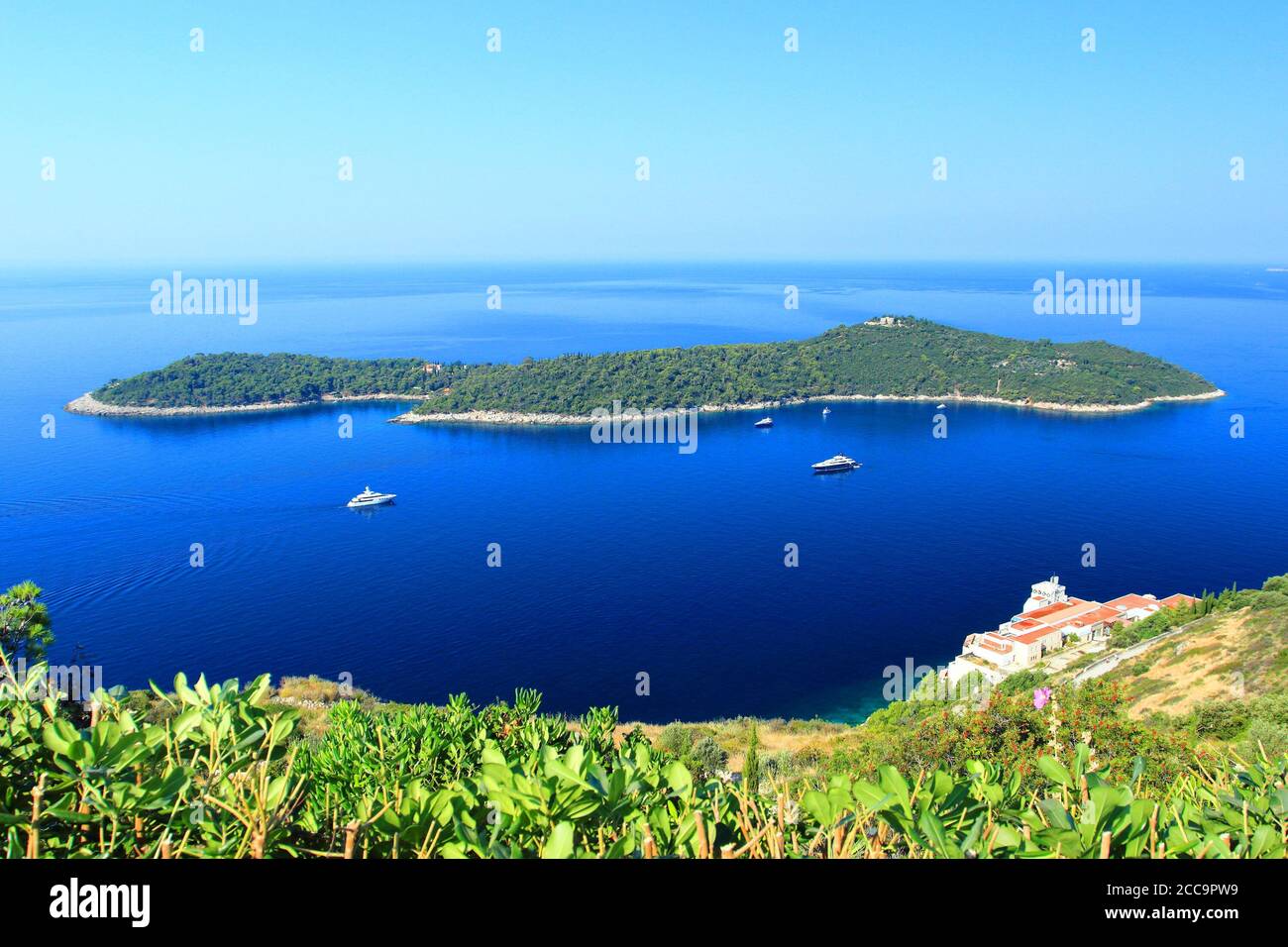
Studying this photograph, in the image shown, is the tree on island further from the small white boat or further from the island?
the island

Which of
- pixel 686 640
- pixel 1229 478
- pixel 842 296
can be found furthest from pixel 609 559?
pixel 842 296

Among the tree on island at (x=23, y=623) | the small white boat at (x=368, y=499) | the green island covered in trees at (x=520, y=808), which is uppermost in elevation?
the green island covered in trees at (x=520, y=808)

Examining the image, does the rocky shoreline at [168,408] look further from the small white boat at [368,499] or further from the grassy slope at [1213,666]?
the grassy slope at [1213,666]

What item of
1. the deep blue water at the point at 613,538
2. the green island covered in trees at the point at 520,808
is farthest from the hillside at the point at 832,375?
the green island covered in trees at the point at 520,808

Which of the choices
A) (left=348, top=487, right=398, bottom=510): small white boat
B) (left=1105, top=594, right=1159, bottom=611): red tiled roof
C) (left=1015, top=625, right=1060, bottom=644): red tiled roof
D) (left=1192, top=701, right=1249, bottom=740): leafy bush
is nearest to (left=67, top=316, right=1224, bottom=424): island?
(left=348, top=487, right=398, bottom=510): small white boat
